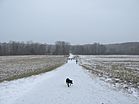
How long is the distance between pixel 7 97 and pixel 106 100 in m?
5.66

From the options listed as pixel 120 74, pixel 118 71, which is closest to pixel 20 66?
pixel 118 71

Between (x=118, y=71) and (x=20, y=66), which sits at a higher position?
(x=20, y=66)

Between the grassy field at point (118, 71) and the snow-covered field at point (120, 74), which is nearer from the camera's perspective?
the snow-covered field at point (120, 74)

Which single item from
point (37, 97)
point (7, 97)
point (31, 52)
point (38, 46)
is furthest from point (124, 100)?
point (38, 46)

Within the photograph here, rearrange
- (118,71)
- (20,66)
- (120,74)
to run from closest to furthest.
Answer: (120,74) < (118,71) < (20,66)

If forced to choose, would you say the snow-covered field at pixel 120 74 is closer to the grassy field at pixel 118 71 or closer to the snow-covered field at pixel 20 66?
the grassy field at pixel 118 71

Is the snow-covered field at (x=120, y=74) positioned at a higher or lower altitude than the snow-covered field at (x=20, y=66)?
lower

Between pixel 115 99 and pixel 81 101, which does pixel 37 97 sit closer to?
pixel 81 101

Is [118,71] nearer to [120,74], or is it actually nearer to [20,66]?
[120,74]

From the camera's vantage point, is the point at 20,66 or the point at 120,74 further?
the point at 20,66

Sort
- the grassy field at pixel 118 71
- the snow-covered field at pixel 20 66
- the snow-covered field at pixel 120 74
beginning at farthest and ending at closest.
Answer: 1. the snow-covered field at pixel 20 66
2. the grassy field at pixel 118 71
3. the snow-covered field at pixel 120 74

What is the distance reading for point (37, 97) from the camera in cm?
1223

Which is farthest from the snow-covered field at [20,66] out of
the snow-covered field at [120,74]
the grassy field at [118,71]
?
the snow-covered field at [120,74]

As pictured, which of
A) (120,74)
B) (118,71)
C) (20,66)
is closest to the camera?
(120,74)
